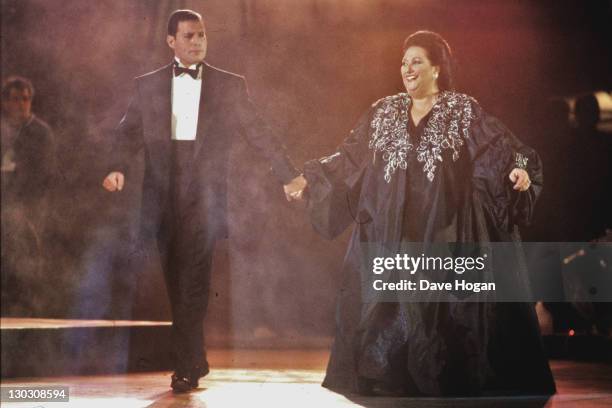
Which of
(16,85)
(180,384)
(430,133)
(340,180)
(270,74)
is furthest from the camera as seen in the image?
(16,85)

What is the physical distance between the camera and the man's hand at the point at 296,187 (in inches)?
144

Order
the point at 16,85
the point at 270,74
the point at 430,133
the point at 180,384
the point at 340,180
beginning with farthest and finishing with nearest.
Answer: the point at 16,85
the point at 270,74
the point at 340,180
the point at 430,133
the point at 180,384

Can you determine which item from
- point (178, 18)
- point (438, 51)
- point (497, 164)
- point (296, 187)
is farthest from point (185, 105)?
point (497, 164)

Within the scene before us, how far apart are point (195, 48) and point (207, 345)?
1.28 metres

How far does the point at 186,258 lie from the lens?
350 centimetres

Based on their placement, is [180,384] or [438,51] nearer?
[180,384]

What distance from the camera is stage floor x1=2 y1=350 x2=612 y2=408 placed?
318 centimetres

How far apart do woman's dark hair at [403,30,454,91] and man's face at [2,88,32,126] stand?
190cm

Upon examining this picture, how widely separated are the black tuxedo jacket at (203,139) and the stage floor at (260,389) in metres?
0.64

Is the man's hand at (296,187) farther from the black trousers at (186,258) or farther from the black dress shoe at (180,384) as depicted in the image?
the black dress shoe at (180,384)

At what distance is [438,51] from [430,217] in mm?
705

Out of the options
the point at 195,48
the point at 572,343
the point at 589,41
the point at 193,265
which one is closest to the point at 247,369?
the point at 193,265

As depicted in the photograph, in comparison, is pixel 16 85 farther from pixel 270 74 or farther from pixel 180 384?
pixel 180 384

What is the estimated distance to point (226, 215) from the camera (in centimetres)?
365
